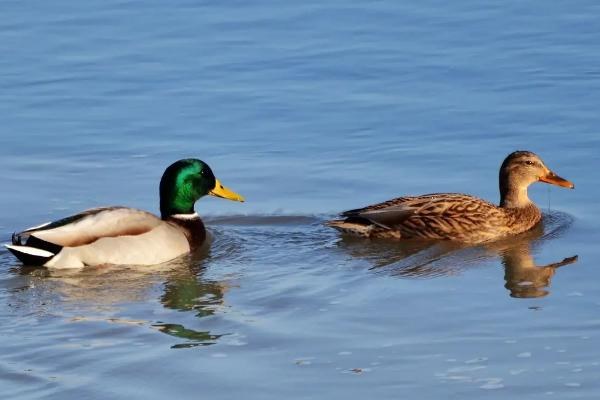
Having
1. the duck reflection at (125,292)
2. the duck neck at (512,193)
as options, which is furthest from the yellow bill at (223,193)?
the duck neck at (512,193)

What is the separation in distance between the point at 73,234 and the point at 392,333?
3.26 m

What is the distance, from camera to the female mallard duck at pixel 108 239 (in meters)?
11.3

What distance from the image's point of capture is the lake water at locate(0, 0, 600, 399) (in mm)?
8547

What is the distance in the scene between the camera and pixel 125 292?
1048cm

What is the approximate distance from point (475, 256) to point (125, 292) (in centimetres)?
263

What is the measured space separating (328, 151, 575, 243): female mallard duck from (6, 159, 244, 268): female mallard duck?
1.06m

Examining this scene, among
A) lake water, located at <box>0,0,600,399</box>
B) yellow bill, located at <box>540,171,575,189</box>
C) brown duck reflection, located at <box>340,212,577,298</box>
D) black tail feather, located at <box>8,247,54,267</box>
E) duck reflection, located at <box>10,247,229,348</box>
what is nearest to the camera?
lake water, located at <box>0,0,600,399</box>

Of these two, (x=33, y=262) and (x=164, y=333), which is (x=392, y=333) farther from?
(x=33, y=262)

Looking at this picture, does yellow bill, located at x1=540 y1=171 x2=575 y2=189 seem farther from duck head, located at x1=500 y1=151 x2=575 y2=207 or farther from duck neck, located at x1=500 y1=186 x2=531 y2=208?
duck neck, located at x1=500 y1=186 x2=531 y2=208

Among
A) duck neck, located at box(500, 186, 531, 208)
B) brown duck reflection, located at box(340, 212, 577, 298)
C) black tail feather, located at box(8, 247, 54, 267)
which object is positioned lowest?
brown duck reflection, located at box(340, 212, 577, 298)

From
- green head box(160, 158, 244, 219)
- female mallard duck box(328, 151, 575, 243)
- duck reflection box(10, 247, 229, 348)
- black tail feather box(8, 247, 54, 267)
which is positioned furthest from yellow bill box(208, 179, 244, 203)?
black tail feather box(8, 247, 54, 267)

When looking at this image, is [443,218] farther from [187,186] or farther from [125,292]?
[125,292]

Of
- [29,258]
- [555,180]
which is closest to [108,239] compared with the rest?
[29,258]

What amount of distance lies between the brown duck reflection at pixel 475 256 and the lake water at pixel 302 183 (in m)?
0.03
